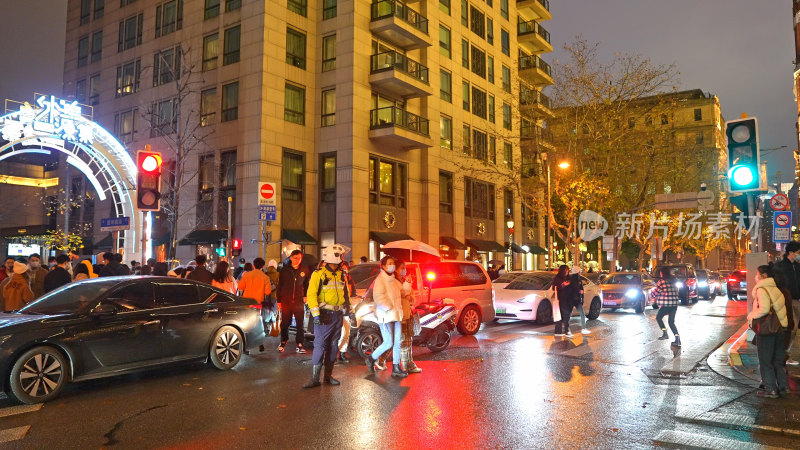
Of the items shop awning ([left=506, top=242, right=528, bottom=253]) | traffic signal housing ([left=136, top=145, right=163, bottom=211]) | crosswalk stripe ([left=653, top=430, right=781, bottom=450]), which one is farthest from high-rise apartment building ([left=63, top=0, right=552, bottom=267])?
crosswalk stripe ([left=653, top=430, right=781, bottom=450])

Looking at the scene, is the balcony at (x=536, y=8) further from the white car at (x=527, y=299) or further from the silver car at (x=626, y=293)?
the white car at (x=527, y=299)

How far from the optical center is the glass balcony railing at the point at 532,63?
148 ft

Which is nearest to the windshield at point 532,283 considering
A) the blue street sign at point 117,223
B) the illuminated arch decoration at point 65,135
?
the blue street sign at point 117,223

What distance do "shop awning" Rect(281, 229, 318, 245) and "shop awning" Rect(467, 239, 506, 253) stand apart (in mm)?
12296

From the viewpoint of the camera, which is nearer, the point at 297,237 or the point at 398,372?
the point at 398,372

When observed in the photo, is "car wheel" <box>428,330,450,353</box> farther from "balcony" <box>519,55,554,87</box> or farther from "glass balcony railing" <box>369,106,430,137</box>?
"balcony" <box>519,55,554,87</box>

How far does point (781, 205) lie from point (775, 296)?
12459mm

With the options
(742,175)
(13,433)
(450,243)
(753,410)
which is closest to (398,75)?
(450,243)

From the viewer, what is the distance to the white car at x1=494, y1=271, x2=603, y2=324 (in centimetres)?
1602

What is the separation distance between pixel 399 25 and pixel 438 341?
902 inches

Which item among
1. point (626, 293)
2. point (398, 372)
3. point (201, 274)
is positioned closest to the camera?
point (398, 372)

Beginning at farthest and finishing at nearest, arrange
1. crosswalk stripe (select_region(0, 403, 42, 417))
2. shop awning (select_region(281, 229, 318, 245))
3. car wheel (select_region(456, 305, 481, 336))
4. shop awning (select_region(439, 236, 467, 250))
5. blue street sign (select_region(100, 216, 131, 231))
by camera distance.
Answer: shop awning (select_region(439, 236, 467, 250)), shop awning (select_region(281, 229, 318, 245)), car wheel (select_region(456, 305, 481, 336)), blue street sign (select_region(100, 216, 131, 231)), crosswalk stripe (select_region(0, 403, 42, 417))

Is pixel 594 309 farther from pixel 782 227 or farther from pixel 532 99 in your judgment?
pixel 532 99

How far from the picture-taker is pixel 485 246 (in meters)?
38.1
